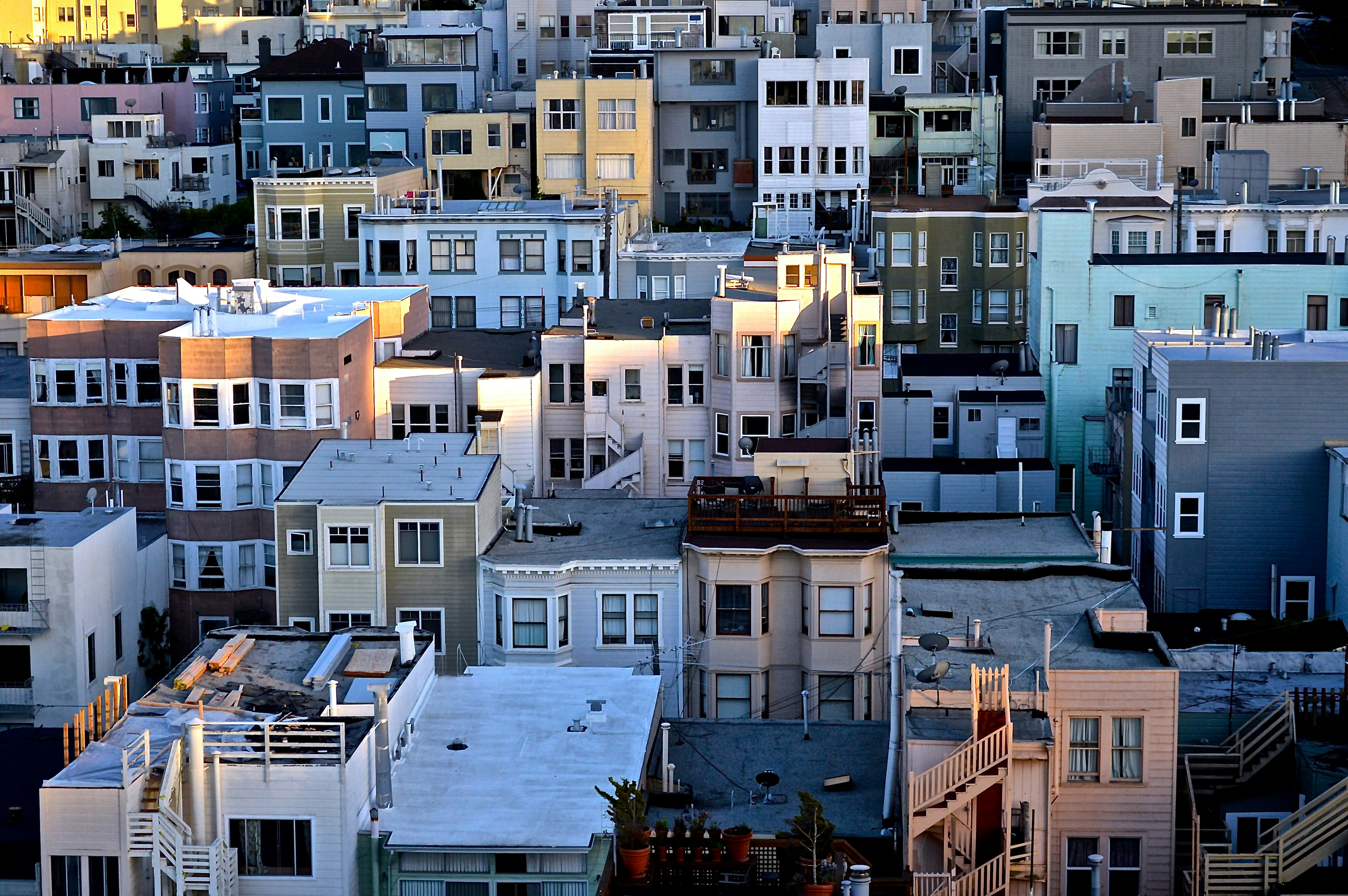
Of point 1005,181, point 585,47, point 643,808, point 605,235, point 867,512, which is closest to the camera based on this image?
point 643,808

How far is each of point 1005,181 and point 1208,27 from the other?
1702 cm

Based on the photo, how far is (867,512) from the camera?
176ft

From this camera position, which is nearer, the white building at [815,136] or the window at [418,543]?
the window at [418,543]

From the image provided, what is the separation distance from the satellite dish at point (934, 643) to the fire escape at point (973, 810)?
3210mm

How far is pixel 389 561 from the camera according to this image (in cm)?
5503

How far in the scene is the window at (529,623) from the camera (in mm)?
54344

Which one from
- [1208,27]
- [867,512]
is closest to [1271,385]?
[867,512]

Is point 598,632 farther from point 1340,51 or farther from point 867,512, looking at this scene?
point 1340,51

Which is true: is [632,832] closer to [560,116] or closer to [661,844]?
[661,844]

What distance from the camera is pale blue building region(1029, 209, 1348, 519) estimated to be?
81250 millimetres

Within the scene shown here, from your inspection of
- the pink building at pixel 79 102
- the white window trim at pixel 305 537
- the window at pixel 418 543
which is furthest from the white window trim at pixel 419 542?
the pink building at pixel 79 102

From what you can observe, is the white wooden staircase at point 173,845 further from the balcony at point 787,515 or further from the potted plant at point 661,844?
the balcony at point 787,515

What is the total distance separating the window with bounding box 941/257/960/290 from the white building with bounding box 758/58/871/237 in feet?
51.4

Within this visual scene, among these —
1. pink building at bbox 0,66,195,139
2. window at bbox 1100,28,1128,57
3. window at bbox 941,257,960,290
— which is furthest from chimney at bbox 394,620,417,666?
pink building at bbox 0,66,195,139
